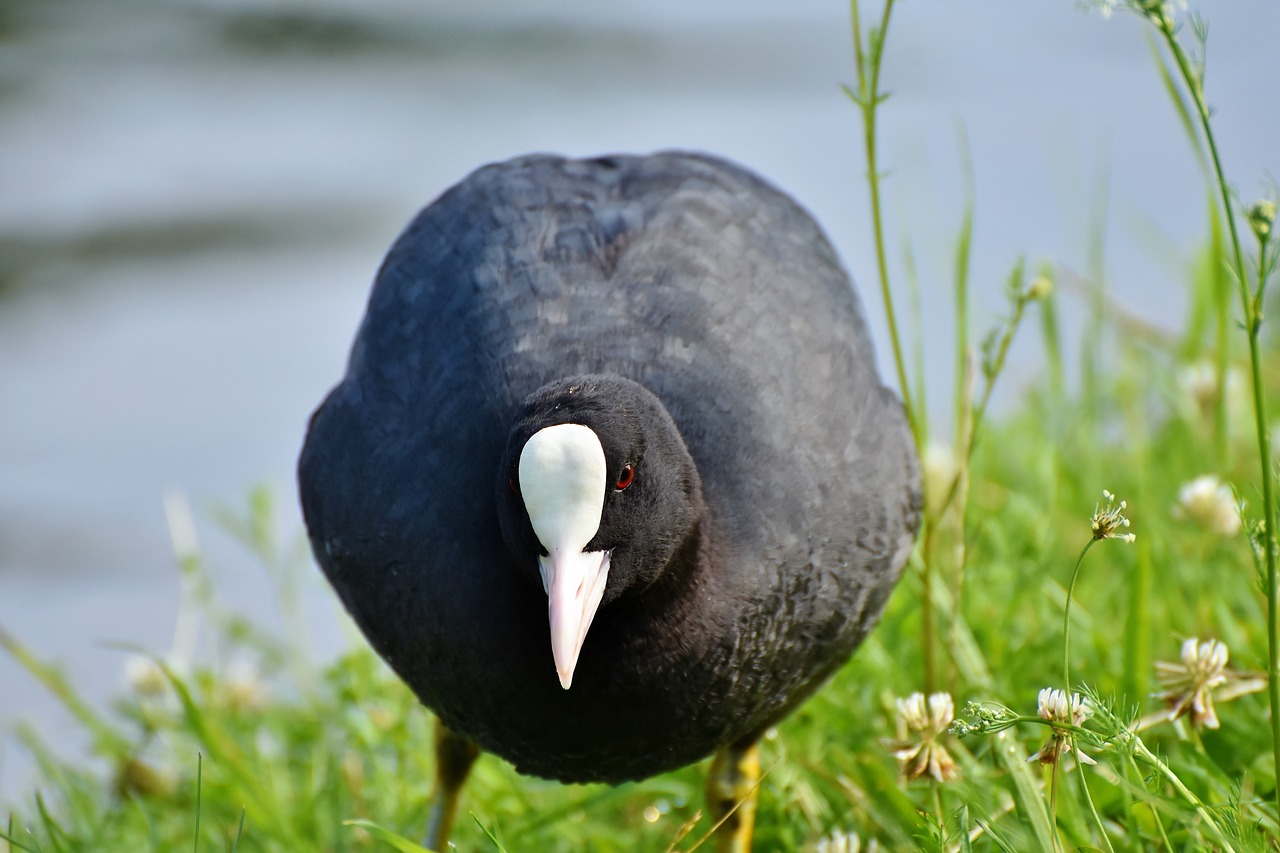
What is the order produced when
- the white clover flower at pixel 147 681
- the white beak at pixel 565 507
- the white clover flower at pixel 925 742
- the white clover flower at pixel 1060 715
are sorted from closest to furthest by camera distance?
1. the white clover flower at pixel 1060 715
2. the white beak at pixel 565 507
3. the white clover flower at pixel 925 742
4. the white clover flower at pixel 147 681

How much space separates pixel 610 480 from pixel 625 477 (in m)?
0.03

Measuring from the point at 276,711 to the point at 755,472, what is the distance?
1905 mm

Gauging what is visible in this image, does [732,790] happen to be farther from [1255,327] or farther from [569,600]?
[1255,327]

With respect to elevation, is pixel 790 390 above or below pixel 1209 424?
above

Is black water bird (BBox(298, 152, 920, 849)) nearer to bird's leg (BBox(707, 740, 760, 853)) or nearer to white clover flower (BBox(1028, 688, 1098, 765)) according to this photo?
bird's leg (BBox(707, 740, 760, 853))

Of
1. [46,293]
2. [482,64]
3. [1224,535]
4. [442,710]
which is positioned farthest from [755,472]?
[482,64]

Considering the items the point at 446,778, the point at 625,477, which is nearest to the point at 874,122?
the point at 625,477

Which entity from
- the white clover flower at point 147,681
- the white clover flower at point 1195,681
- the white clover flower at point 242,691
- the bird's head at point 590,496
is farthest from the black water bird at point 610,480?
the white clover flower at point 242,691

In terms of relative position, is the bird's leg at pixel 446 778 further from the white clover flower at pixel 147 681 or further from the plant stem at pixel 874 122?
the plant stem at pixel 874 122

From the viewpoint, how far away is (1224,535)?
3.30 meters

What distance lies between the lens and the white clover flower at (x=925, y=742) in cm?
241

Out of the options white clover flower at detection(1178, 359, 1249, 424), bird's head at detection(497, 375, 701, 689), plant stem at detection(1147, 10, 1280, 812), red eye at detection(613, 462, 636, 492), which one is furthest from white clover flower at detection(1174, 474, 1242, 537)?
red eye at detection(613, 462, 636, 492)

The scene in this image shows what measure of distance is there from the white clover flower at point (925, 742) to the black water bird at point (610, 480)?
9.1 inches

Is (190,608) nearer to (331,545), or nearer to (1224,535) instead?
(331,545)
